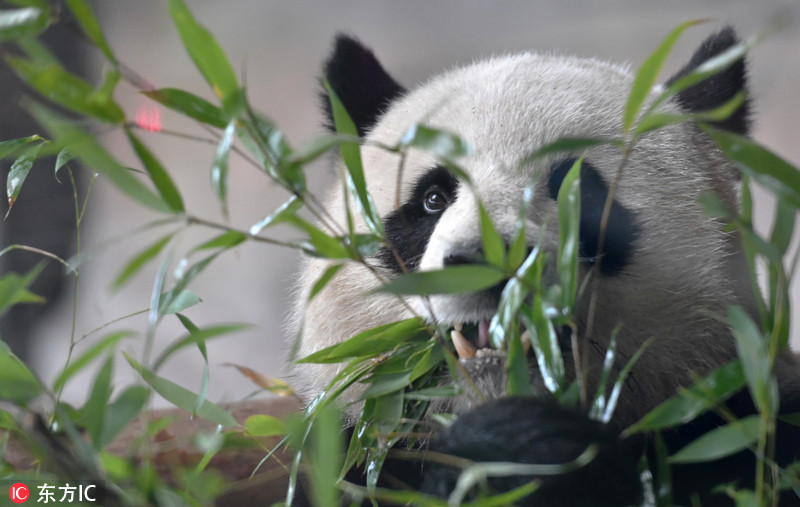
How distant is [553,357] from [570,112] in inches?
27.2

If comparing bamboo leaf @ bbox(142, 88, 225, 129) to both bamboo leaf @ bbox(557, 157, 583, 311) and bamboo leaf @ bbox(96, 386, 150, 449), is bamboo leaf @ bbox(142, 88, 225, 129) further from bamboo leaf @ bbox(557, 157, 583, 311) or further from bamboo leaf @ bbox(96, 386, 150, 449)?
bamboo leaf @ bbox(557, 157, 583, 311)

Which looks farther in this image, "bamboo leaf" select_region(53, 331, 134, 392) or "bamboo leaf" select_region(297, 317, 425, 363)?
"bamboo leaf" select_region(297, 317, 425, 363)

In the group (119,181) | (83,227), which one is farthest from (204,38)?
(83,227)

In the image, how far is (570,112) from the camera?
5.25 ft

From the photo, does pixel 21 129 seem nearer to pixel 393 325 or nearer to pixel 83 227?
pixel 83 227

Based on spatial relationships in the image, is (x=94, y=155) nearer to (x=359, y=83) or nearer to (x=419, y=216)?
(x=419, y=216)

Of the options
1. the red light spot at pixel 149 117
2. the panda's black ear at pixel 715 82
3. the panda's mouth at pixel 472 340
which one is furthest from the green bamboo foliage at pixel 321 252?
the red light spot at pixel 149 117

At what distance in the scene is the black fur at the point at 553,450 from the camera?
0.99m

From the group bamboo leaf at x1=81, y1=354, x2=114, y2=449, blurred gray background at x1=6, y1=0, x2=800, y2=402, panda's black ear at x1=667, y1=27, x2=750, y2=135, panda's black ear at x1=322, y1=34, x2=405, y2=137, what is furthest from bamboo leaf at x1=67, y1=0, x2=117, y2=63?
blurred gray background at x1=6, y1=0, x2=800, y2=402

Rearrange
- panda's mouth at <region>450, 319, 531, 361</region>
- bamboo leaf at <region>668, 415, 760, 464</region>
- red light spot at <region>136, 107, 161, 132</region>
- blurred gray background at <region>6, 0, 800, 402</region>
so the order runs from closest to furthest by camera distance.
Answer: bamboo leaf at <region>668, 415, 760, 464</region> → panda's mouth at <region>450, 319, 531, 361</region> → blurred gray background at <region>6, 0, 800, 402</region> → red light spot at <region>136, 107, 161, 132</region>

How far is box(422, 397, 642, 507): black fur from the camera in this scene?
99 centimetres

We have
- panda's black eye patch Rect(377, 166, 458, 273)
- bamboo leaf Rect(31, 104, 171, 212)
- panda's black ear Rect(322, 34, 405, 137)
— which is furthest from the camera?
panda's black ear Rect(322, 34, 405, 137)

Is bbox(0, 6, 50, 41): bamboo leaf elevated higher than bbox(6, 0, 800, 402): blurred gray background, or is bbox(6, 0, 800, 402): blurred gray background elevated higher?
bbox(0, 6, 50, 41): bamboo leaf

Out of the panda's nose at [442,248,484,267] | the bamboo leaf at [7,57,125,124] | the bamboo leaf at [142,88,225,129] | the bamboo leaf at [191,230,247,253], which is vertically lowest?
the panda's nose at [442,248,484,267]
